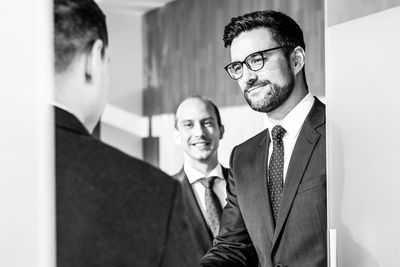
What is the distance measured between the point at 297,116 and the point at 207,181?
48 centimetres

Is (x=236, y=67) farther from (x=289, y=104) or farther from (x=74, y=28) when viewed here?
(x=74, y=28)

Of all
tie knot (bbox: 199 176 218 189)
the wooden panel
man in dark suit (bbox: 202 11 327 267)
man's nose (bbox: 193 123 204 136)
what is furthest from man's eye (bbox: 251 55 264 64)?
Answer: tie knot (bbox: 199 176 218 189)

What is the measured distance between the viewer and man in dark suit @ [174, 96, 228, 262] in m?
2.00

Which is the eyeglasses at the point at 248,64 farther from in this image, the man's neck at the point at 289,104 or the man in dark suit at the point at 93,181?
the man in dark suit at the point at 93,181

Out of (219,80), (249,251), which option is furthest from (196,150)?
(249,251)

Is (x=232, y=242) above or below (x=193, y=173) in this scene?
below

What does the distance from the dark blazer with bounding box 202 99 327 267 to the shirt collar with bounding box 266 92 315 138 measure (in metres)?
0.03

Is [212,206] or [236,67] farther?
[236,67]

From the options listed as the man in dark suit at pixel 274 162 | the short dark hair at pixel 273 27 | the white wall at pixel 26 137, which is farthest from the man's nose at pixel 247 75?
the white wall at pixel 26 137

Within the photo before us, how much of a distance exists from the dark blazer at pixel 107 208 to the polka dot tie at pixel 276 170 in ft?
1.70

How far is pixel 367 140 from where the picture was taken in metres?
2.50

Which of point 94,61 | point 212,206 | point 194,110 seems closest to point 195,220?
point 212,206

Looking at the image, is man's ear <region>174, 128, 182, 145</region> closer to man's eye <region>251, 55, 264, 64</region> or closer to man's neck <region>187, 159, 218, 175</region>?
man's neck <region>187, 159, 218, 175</region>

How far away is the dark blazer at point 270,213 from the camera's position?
221 centimetres
